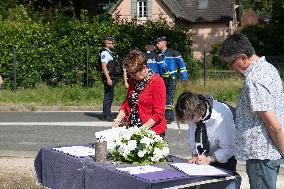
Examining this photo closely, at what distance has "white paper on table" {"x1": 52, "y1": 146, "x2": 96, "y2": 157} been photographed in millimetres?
5828

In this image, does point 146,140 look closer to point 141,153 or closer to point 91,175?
point 141,153

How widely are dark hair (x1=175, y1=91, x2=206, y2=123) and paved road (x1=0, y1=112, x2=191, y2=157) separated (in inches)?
180

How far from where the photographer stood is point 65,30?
69.8ft

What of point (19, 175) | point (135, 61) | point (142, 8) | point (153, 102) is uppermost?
point (142, 8)

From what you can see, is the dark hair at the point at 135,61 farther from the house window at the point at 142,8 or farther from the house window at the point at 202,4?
the house window at the point at 202,4

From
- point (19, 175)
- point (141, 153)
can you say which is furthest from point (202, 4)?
point (141, 153)

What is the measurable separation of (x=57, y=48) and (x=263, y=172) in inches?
650

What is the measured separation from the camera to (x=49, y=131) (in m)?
12.5

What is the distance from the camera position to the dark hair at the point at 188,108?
16.2ft

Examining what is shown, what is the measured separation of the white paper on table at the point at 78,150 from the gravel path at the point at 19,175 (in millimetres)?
1120

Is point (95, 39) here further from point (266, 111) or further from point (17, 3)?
point (266, 111)

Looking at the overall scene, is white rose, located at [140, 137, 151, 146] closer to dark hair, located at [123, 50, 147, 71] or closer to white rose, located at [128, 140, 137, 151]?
white rose, located at [128, 140, 137, 151]

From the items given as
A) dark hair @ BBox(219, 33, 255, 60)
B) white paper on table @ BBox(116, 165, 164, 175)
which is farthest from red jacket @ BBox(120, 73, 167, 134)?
dark hair @ BBox(219, 33, 255, 60)

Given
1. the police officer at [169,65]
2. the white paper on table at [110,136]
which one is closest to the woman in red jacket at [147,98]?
the white paper on table at [110,136]
